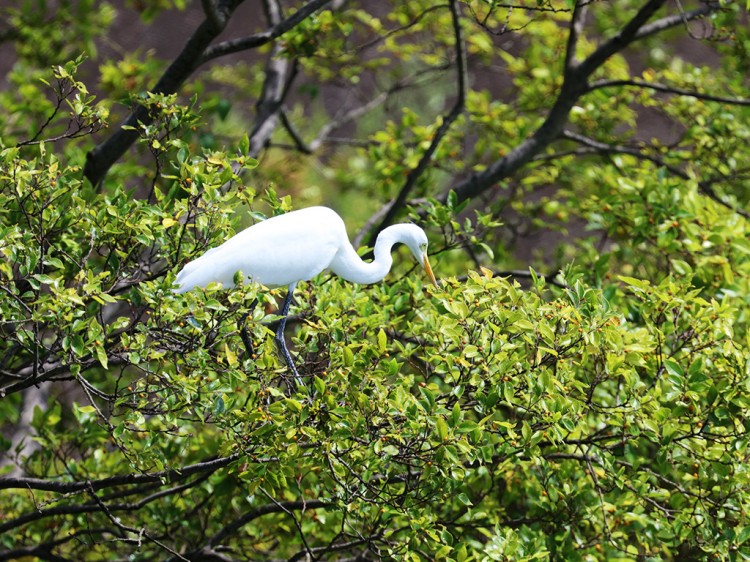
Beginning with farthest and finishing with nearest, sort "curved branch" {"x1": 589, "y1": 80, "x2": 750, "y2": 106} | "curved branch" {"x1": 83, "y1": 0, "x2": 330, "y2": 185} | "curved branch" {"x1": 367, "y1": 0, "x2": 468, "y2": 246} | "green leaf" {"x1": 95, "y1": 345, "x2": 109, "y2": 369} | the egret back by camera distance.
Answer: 1. "curved branch" {"x1": 367, "y1": 0, "x2": 468, "y2": 246}
2. "curved branch" {"x1": 589, "y1": 80, "x2": 750, "y2": 106}
3. "curved branch" {"x1": 83, "y1": 0, "x2": 330, "y2": 185}
4. the egret back
5. "green leaf" {"x1": 95, "y1": 345, "x2": 109, "y2": 369}

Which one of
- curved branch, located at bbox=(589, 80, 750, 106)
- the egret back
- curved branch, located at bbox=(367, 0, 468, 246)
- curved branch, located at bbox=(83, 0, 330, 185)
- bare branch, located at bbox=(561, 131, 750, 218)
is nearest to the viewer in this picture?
the egret back

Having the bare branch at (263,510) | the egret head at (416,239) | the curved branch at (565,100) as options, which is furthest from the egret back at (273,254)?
the curved branch at (565,100)

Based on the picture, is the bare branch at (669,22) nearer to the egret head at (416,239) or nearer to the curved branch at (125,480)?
the egret head at (416,239)

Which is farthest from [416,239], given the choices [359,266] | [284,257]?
[284,257]

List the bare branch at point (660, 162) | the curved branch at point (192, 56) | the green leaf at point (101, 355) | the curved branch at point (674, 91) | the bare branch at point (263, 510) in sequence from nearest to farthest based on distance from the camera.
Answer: the green leaf at point (101, 355), the bare branch at point (263, 510), the curved branch at point (192, 56), the curved branch at point (674, 91), the bare branch at point (660, 162)

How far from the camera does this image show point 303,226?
8.99ft

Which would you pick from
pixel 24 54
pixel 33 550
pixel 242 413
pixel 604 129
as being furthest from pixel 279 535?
pixel 24 54

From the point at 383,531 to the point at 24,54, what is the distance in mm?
4471

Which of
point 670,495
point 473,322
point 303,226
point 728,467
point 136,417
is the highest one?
point 303,226

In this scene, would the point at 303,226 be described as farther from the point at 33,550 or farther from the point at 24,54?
the point at 24,54

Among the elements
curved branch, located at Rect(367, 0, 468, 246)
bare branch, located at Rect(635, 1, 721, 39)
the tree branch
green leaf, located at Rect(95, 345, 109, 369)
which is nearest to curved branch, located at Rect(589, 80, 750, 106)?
bare branch, located at Rect(635, 1, 721, 39)

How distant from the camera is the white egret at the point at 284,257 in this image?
104 inches

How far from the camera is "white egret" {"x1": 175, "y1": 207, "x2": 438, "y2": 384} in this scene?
2.64 metres

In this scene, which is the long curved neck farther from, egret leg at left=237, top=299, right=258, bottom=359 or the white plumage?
egret leg at left=237, top=299, right=258, bottom=359
